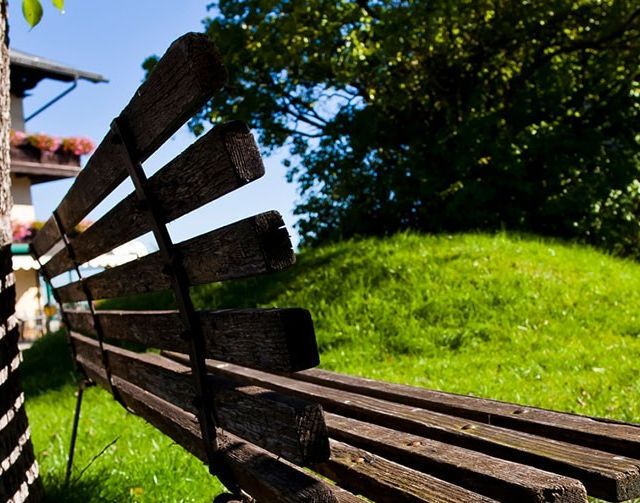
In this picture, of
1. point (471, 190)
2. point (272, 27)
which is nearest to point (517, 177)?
point (471, 190)

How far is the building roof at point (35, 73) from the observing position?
74.0ft

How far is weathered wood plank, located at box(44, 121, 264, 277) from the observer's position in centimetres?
154

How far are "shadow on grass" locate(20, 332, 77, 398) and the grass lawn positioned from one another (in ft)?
0.10

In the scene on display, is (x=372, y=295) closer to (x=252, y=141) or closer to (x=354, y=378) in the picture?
(x=354, y=378)

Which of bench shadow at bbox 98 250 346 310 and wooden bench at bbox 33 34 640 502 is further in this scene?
bench shadow at bbox 98 250 346 310

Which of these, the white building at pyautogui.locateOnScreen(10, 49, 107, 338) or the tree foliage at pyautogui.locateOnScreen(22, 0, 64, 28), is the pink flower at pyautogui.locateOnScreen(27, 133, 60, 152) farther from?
the tree foliage at pyautogui.locateOnScreen(22, 0, 64, 28)

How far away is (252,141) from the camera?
5.08ft

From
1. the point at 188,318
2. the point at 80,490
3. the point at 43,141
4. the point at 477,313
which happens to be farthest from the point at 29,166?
the point at 188,318

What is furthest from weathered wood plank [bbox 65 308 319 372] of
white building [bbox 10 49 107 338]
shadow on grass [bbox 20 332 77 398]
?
white building [bbox 10 49 107 338]

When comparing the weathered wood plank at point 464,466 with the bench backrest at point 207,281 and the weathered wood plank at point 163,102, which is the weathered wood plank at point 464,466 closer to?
the bench backrest at point 207,281

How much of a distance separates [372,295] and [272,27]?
5.96m

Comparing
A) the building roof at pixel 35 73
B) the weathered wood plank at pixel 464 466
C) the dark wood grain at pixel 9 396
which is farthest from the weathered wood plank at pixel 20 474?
the building roof at pixel 35 73

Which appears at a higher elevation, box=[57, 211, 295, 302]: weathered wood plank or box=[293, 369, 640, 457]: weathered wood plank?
box=[57, 211, 295, 302]: weathered wood plank

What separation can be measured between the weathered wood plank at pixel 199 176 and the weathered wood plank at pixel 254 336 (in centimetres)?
27
